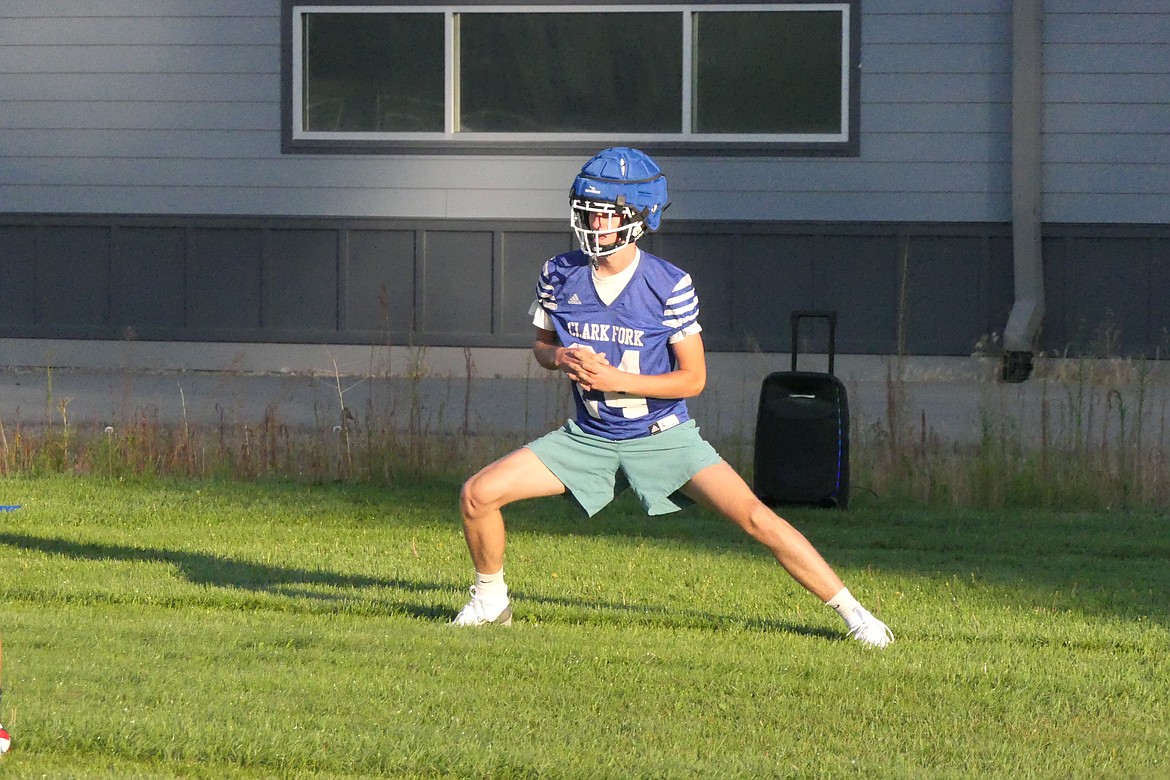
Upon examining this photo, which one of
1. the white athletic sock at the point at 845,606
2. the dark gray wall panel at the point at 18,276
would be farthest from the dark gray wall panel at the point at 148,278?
the white athletic sock at the point at 845,606

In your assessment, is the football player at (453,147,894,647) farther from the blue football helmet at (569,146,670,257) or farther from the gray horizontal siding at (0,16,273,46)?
the gray horizontal siding at (0,16,273,46)

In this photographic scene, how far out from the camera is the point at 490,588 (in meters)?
6.09

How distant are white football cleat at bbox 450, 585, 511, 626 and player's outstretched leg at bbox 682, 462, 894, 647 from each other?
80cm

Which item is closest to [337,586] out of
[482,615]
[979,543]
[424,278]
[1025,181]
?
A: [482,615]

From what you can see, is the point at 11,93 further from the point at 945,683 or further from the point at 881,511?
the point at 945,683

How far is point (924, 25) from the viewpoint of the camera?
14.6 metres

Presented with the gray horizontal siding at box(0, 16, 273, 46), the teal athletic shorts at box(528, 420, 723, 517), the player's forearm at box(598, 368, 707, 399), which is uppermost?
the gray horizontal siding at box(0, 16, 273, 46)

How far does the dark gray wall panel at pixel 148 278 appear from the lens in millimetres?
15844

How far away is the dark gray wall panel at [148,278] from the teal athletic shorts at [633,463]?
34.9 feet

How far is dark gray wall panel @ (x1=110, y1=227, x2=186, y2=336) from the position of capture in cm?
1584

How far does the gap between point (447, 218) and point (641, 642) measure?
9.86 m

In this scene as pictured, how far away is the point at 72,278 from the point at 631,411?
37.0 feet

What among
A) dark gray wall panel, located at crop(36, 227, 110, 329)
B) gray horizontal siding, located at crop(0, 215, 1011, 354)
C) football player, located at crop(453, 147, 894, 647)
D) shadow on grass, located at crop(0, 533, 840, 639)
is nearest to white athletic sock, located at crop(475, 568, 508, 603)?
football player, located at crop(453, 147, 894, 647)

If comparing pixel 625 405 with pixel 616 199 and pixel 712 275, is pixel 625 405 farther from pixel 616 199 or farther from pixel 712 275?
pixel 712 275
